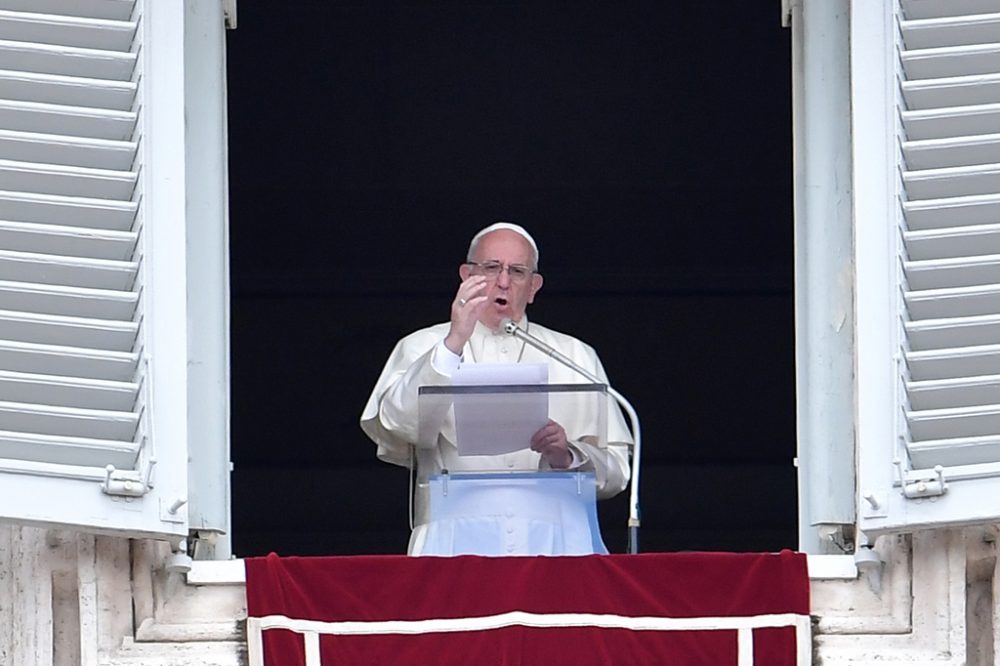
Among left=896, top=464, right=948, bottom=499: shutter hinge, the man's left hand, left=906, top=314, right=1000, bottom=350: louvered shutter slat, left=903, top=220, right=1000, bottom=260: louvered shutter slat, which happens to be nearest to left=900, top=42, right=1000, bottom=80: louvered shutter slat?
left=903, top=220, right=1000, bottom=260: louvered shutter slat

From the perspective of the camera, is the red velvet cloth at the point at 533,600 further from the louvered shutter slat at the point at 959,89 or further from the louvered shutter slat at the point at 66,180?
the louvered shutter slat at the point at 959,89

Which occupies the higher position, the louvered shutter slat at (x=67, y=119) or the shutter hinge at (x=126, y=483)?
the louvered shutter slat at (x=67, y=119)

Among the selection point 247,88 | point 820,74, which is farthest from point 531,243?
point 247,88

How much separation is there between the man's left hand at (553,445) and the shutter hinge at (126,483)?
94 centimetres

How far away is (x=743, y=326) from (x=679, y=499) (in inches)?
27.0

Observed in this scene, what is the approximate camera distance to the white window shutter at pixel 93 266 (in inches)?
211

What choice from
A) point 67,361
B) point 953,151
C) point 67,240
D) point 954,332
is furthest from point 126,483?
point 953,151

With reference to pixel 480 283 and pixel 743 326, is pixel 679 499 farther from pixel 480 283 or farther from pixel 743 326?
pixel 480 283

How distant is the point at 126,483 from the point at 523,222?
5.06 meters

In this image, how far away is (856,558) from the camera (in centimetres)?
554

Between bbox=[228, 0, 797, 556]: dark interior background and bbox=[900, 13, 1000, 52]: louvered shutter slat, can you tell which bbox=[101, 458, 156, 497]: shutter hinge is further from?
bbox=[228, 0, 797, 556]: dark interior background

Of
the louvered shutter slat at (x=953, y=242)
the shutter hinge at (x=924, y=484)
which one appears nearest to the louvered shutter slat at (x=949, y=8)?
the louvered shutter slat at (x=953, y=242)

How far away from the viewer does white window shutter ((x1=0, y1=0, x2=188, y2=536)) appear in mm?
5348

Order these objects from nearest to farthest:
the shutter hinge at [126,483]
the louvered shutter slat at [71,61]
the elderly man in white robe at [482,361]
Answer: the shutter hinge at [126,483], the louvered shutter slat at [71,61], the elderly man in white robe at [482,361]
